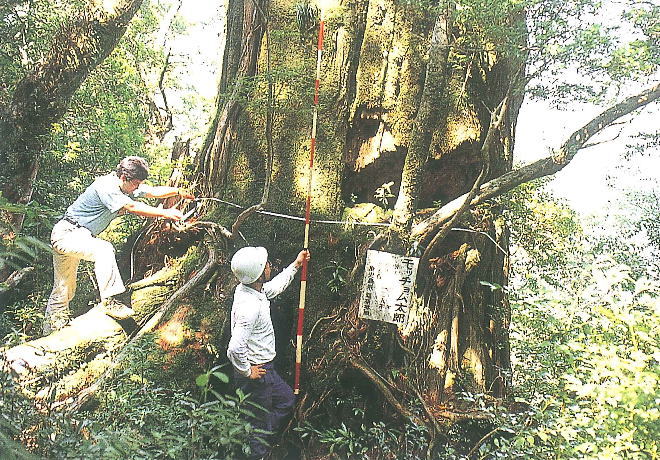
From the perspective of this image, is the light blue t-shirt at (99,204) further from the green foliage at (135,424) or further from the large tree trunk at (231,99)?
the green foliage at (135,424)

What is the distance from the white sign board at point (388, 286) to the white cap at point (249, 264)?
26.9 inches

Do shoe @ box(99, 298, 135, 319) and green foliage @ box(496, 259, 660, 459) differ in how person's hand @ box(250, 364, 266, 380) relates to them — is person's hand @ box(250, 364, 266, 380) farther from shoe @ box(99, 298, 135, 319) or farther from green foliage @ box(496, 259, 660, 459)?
green foliage @ box(496, 259, 660, 459)

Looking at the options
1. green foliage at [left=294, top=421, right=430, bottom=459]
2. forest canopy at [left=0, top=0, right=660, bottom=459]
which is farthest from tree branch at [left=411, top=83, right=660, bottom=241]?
green foliage at [left=294, top=421, right=430, bottom=459]

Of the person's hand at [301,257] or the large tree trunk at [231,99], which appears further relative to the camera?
the large tree trunk at [231,99]

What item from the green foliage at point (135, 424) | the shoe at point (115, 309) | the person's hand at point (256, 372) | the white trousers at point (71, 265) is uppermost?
the white trousers at point (71, 265)

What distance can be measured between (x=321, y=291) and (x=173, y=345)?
3.30 feet

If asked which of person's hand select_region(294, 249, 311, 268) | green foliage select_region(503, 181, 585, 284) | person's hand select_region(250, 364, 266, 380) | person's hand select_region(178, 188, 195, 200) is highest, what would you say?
green foliage select_region(503, 181, 585, 284)

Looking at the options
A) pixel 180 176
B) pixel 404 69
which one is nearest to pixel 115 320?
pixel 180 176

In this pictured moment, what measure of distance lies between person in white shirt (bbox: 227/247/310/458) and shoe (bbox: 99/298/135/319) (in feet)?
3.81

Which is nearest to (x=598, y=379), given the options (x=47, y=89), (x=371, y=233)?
(x=371, y=233)

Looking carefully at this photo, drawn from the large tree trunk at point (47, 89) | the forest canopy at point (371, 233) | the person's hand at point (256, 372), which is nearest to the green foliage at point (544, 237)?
the forest canopy at point (371, 233)

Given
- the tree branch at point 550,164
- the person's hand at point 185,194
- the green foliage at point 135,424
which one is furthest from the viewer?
the person's hand at point 185,194

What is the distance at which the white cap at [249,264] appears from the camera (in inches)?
123

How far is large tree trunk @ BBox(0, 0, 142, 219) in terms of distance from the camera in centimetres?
445
